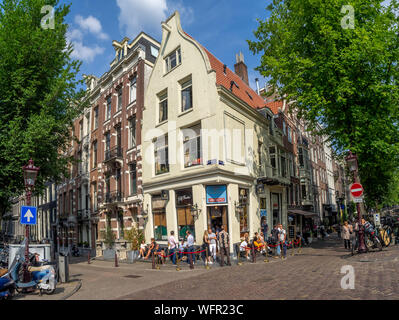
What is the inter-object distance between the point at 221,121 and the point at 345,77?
6.74 metres

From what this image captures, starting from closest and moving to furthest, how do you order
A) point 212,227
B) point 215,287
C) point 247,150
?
point 215,287
point 212,227
point 247,150

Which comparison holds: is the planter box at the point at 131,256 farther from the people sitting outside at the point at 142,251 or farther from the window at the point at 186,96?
the window at the point at 186,96

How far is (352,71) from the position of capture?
14.5 m

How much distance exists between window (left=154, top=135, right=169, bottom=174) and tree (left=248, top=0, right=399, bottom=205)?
854 centimetres

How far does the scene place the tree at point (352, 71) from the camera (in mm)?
14117

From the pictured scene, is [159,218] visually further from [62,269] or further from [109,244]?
[62,269]

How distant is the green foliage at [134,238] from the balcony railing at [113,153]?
263 inches

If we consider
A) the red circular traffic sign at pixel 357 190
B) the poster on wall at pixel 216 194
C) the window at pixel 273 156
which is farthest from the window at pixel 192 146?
the window at pixel 273 156

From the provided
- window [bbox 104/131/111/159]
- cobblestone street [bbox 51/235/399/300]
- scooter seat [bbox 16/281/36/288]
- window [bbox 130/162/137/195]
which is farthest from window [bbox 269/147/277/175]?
scooter seat [bbox 16/281/36/288]

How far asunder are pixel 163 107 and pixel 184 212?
7.72 metres

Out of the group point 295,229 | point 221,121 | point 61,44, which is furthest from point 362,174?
point 61,44

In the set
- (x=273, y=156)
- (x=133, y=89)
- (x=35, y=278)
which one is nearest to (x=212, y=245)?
(x=35, y=278)

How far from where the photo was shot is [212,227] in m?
15.9

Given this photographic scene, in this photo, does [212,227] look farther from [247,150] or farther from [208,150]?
[247,150]
